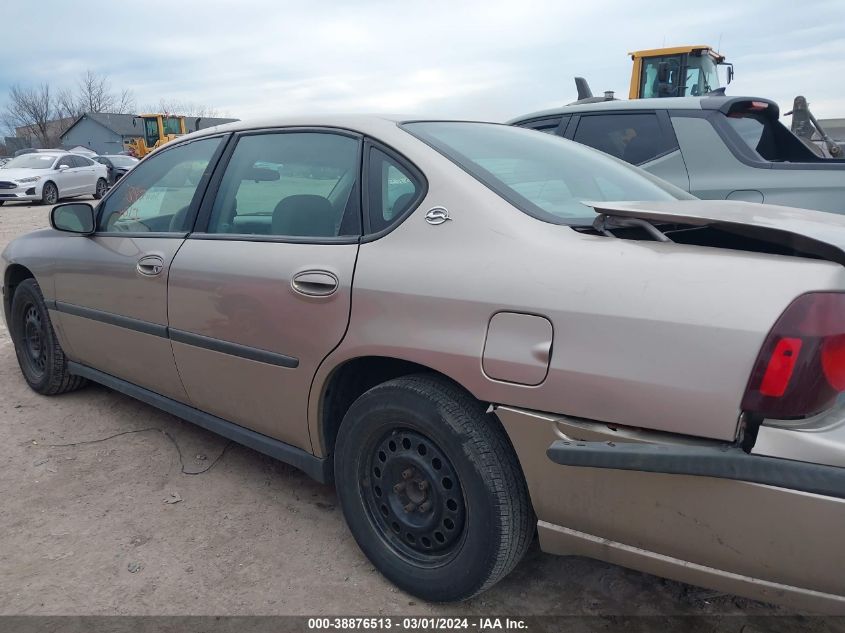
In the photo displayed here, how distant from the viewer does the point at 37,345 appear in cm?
420

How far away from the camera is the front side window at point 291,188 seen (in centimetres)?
246

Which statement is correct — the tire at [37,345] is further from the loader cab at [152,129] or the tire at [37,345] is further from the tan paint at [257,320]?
the loader cab at [152,129]

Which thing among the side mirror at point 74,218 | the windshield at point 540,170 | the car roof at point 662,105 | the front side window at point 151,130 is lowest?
the side mirror at point 74,218

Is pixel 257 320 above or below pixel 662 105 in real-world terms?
below

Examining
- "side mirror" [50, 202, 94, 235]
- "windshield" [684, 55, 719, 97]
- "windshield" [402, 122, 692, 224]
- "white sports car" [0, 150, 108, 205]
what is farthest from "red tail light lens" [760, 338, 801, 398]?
"white sports car" [0, 150, 108, 205]

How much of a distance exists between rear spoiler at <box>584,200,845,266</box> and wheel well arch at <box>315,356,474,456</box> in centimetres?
89

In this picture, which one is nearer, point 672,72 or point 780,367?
point 780,367

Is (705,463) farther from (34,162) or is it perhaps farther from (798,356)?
(34,162)

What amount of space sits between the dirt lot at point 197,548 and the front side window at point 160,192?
1.15 meters

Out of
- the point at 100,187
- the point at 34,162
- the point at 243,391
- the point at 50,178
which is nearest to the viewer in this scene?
the point at 243,391

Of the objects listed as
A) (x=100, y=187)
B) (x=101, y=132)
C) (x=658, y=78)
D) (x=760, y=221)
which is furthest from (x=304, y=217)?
(x=101, y=132)

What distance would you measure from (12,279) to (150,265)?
6.07 ft

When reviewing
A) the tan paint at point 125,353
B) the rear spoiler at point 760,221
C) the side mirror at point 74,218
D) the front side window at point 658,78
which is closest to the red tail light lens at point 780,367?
the rear spoiler at point 760,221

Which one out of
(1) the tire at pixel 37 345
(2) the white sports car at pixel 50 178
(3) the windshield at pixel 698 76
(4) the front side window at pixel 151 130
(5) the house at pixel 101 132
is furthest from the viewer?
(5) the house at pixel 101 132
